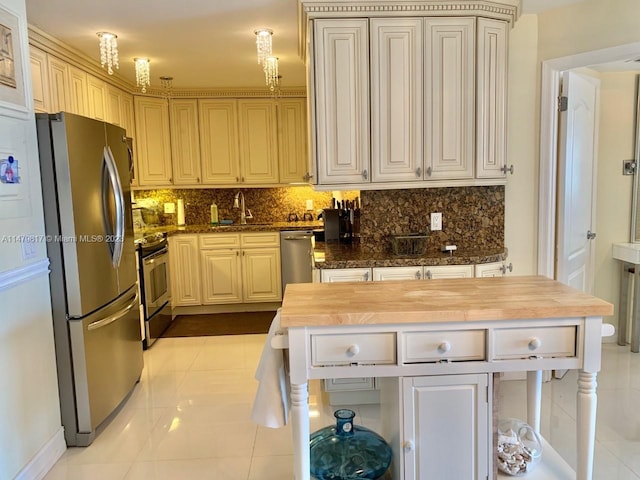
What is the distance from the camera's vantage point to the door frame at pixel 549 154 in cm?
312

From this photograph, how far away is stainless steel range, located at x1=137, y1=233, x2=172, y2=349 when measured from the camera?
4.13 m

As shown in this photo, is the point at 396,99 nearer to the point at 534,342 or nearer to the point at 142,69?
the point at 534,342

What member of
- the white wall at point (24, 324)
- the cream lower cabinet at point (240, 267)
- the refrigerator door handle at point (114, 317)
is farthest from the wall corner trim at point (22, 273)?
the cream lower cabinet at point (240, 267)

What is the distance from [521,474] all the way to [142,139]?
4.82 m

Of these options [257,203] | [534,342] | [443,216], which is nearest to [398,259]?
[443,216]

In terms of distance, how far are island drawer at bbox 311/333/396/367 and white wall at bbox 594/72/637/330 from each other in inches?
123

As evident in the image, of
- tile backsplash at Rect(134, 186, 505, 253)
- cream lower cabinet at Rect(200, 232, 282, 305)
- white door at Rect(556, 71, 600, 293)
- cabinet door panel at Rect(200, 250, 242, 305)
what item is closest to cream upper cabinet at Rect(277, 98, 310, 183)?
cream lower cabinet at Rect(200, 232, 282, 305)

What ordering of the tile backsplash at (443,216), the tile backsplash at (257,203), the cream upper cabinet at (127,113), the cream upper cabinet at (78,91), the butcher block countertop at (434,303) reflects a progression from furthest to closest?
the tile backsplash at (257,203), the cream upper cabinet at (127,113), the cream upper cabinet at (78,91), the tile backsplash at (443,216), the butcher block countertop at (434,303)

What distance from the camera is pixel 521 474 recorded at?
194 centimetres

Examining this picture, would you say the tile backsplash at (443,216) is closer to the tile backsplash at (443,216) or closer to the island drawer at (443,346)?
the tile backsplash at (443,216)

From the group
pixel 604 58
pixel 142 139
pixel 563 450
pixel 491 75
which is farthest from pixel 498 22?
pixel 142 139

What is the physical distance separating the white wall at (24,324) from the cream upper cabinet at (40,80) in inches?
37.0

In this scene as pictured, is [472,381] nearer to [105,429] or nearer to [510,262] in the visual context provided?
[510,262]

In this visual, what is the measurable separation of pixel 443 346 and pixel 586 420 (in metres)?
0.64
